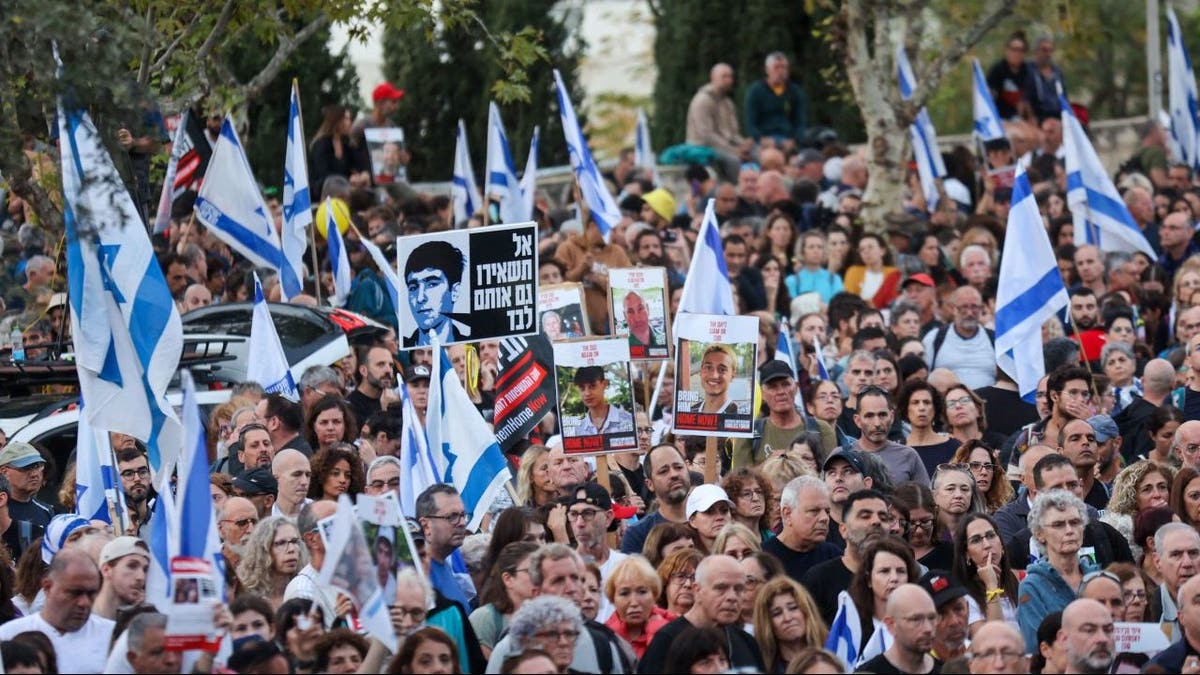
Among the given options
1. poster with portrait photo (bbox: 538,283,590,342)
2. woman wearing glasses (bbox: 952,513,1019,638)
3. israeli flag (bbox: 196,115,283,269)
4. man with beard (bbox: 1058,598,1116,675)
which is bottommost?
man with beard (bbox: 1058,598,1116,675)

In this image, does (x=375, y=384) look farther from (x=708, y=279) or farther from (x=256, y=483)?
(x=256, y=483)

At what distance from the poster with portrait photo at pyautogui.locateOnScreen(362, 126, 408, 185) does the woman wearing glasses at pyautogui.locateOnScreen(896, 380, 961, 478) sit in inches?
381

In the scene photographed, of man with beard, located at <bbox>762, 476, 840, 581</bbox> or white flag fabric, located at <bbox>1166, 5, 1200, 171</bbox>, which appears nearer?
man with beard, located at <bbox>762, 476, 840, 581</bbox>

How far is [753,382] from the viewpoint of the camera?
1431 centimetres

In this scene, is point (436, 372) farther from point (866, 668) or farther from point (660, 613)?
point (866, 668)

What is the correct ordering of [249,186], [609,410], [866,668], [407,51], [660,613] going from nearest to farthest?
1. [866,668]
2. [660,613]
3. [609,410]
4. [249,186]
5. [407,51]

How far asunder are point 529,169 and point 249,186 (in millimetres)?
4206

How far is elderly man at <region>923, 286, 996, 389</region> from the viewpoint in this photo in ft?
59.9

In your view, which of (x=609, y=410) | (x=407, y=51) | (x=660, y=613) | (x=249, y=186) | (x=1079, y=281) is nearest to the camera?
(x=660, y=613)

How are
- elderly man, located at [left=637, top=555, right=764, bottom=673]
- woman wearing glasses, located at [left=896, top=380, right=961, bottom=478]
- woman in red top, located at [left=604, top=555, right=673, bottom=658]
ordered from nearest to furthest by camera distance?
elderly man, located at [left=637, top=555, right=764, bottom=673], woman in red top, located at [left=604, top=555, right=673, bottom=658], woman wearing glasses, located at [left=896, top=380, right=961, bottom=478]

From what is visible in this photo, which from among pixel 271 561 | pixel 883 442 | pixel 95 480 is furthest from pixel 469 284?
pixel 271 561

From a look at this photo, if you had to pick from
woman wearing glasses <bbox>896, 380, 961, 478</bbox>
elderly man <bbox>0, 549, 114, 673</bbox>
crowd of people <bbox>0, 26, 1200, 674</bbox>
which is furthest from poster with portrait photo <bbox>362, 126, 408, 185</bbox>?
elderly man <bbox>0, 549, 114, 673</bbox>

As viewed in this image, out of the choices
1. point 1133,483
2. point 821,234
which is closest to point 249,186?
point 821,234

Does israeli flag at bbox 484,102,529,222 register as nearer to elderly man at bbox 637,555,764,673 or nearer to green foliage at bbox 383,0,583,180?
green foliage at bbox 383,0,583,180
